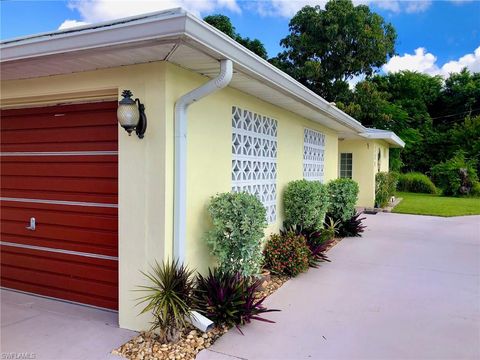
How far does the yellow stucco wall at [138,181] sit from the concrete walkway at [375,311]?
46.9 inches

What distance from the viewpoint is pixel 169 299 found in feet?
12.2

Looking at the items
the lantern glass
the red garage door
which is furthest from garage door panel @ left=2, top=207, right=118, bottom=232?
the lantern glass

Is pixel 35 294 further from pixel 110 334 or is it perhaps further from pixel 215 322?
pixel 215 322

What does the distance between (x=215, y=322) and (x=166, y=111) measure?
7.96 ft

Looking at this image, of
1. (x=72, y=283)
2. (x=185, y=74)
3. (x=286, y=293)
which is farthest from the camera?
(x=286, y=293)

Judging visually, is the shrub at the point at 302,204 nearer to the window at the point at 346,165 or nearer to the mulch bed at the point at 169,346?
the mulch bed at the point at 169,346

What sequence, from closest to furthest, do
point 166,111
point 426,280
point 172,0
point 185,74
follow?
1. point 166,111
2. point 185,74
3. point 426,280
4. point 172,0

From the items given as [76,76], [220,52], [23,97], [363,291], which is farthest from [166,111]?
[363,291]

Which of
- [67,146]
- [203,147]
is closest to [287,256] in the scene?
[203,147]

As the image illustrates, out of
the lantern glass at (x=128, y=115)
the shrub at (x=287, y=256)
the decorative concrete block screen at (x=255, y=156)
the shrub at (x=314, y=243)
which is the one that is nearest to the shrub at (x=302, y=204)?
the shrub at (x=314, y=243)

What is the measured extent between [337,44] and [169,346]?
905 inches

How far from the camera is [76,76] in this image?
442 cm

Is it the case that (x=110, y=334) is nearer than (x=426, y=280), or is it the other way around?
(x=110, y=334)

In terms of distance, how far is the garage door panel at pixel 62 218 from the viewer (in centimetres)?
464
